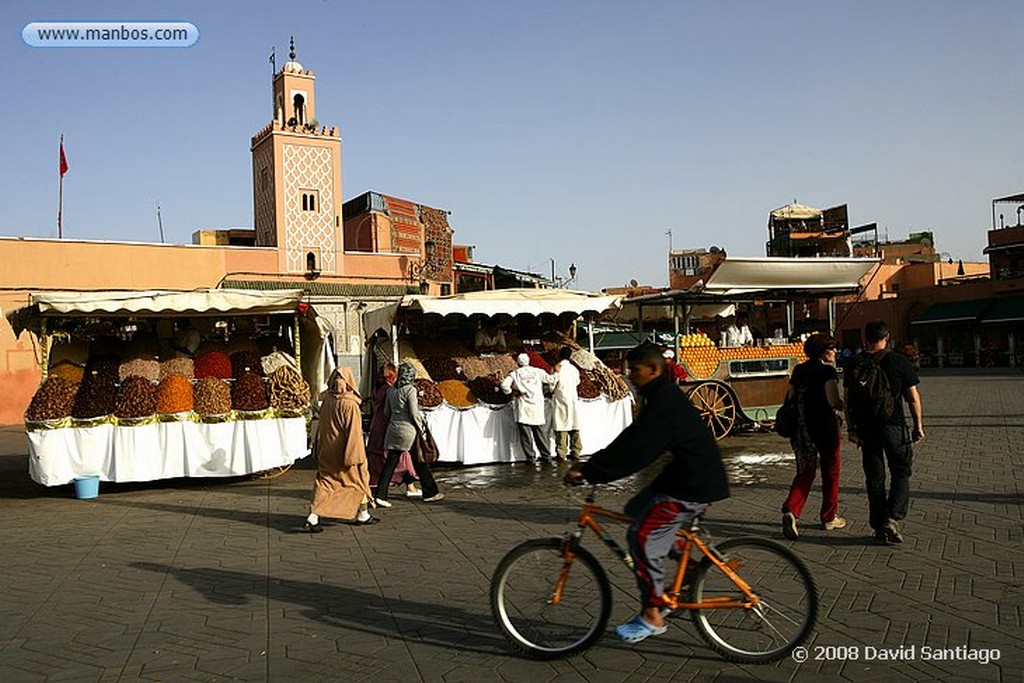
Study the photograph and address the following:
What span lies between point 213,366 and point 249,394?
935 millimetres

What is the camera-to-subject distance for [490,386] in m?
12.7

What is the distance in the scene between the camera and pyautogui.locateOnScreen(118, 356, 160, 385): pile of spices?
1147cm

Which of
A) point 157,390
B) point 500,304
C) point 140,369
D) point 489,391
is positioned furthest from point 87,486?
point 500,304

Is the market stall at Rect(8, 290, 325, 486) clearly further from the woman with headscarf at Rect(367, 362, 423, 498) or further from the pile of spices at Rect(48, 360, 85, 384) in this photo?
the woman with headscarf at Rect(367, 362, 423, 498)

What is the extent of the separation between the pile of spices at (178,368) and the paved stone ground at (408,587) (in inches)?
70.5

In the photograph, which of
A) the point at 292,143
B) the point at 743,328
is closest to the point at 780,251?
the point at 292,143

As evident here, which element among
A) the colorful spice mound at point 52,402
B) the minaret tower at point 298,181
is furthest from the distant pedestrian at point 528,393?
the minaret tower at point 298,181

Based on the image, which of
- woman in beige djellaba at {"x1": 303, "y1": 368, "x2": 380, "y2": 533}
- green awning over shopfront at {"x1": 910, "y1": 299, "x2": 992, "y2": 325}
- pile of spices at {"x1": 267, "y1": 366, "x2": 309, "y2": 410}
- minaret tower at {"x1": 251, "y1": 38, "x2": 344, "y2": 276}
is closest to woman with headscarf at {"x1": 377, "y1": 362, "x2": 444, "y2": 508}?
woman in beige djellaba at {"x1": 303, "y1": 368, "x2": 380, "y2": 533}

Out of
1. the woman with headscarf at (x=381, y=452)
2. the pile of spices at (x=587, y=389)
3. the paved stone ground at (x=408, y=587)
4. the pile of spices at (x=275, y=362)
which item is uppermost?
the pile of spices at (x=275, y=362)

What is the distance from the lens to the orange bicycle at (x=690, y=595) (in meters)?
4.38

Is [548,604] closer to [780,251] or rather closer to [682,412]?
[682,412]

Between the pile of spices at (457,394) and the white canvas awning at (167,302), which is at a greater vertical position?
the white canvas awning at (167,302)

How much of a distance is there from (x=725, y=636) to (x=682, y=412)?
1.18 meters

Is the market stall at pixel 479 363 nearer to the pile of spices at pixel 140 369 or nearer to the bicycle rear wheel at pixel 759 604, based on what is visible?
the pile of spices at pixel 140 369
